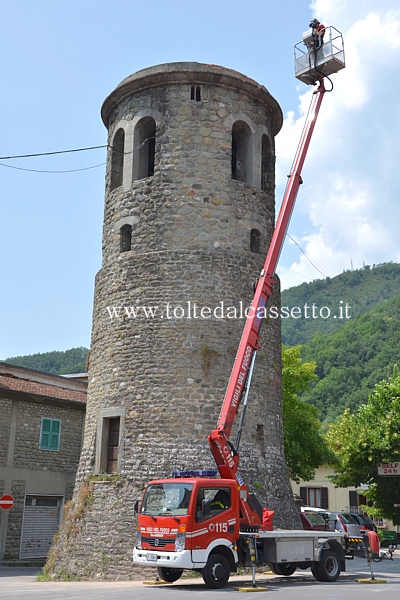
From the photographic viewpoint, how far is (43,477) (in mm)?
24719

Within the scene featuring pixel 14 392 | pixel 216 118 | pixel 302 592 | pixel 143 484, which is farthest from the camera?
pixel 14 392

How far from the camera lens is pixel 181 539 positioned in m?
12.8

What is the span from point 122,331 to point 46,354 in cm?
7469

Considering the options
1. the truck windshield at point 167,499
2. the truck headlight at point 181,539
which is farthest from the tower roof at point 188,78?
the truck headlight at point 181,539

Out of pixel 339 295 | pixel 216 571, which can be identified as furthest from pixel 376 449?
pixel 339 295

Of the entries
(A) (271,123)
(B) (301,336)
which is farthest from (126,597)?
(B) (301,336)

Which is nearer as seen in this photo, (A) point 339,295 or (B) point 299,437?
(B) point 299,437

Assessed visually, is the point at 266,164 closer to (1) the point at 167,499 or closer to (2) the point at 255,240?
(2) the point at 255,240

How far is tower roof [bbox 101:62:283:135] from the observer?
1942cm

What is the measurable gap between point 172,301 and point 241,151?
5573 millimetres

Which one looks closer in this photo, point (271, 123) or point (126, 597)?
point (126, 597)

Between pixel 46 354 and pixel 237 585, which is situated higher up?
pixel 46 354

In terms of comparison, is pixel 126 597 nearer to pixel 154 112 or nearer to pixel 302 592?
pixel 302 592

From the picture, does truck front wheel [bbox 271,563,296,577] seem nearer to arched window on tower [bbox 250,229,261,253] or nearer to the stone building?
arched window on tower [bbox 250,229,261,253]
